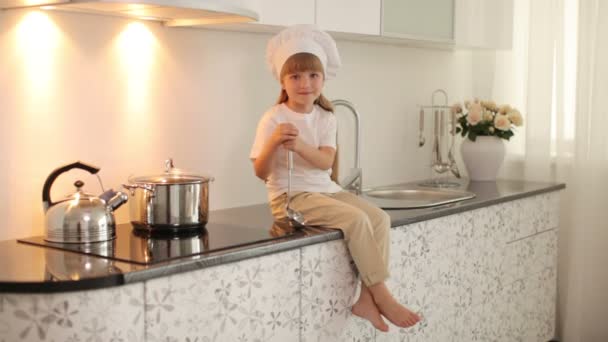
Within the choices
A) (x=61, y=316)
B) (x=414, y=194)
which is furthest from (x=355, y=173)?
(x=61, y=316)

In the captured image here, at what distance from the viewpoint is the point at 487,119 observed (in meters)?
3.56

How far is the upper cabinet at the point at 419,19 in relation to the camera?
295 centimetres

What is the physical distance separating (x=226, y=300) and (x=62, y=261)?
0.38 m

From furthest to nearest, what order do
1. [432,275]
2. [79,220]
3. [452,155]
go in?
[452,155]
[432,275]
[79,220]

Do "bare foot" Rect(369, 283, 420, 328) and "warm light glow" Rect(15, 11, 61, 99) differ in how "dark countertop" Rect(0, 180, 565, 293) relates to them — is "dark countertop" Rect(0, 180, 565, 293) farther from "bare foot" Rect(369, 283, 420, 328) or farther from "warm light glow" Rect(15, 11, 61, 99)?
"warm light glow" Rect(15, 11, 61, 99)

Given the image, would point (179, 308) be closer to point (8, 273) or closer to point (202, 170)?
point (8, 273)

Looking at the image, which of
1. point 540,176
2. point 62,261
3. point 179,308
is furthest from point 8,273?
point 540,176

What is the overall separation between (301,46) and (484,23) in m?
1.48

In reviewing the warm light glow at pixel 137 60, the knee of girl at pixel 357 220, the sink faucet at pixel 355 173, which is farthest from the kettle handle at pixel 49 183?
the sink faucet at pixel 355 173

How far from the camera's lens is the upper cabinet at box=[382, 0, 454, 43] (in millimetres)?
2953

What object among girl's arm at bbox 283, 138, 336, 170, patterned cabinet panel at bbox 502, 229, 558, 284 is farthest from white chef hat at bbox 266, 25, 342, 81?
patterned cabinet panel at bbox 502, 229, 558, 284

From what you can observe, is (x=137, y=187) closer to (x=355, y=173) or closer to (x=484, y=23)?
(x=355, y=173)

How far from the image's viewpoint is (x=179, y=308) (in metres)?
1.83

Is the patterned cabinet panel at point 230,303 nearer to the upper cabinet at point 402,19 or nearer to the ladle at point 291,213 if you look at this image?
the ladle at point 291,213
